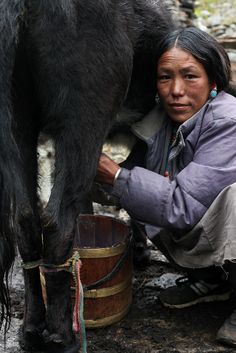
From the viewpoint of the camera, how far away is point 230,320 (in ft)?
8.81

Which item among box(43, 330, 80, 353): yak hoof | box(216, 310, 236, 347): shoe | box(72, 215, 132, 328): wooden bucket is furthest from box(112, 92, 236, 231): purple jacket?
box(43, 330, 80, 353): yak hoof

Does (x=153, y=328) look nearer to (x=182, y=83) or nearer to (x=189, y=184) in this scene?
(x=189, y=184)

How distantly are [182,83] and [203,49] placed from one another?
0.64 feet

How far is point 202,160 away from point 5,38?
1.07 metres

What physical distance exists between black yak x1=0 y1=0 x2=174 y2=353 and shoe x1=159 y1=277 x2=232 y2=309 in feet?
2.39

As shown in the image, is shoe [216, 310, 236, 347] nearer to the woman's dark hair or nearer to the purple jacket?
the purple jacket

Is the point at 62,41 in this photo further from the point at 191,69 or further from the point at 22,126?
the point at 191,69

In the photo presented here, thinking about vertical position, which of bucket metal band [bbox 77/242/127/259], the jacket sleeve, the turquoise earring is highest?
the turquoise earring

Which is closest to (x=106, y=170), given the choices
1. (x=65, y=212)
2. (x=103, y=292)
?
(x=65, y=212)

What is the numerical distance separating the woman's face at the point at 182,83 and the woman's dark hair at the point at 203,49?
0.03m

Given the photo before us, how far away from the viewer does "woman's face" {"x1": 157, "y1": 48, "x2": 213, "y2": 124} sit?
2.69 metres

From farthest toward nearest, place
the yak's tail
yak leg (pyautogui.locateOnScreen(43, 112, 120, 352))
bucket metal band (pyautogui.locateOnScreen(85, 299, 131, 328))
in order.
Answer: bucket metal band (pyautogui.locateOnScreen(85, 299, 131, 328))
yak leg (pyautogui.locateOnScreen(43, 112, 120, 352))
the yak's tail

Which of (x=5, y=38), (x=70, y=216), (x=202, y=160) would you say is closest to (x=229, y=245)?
(x=202, y=160)

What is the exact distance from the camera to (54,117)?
2.22 metres
